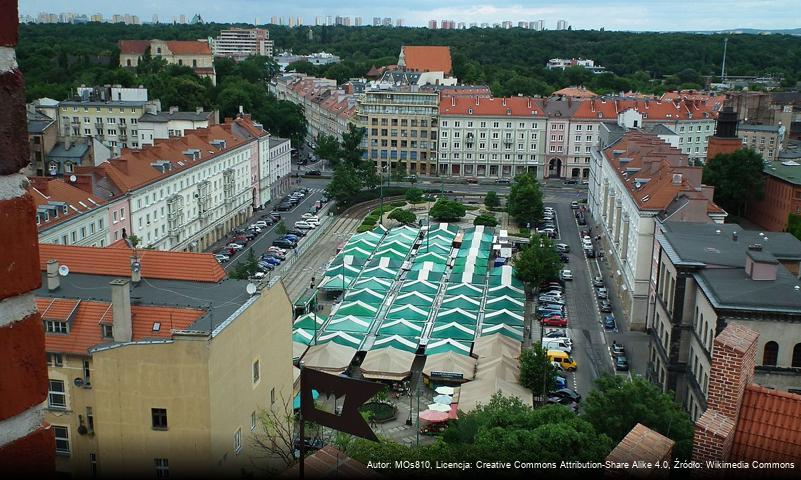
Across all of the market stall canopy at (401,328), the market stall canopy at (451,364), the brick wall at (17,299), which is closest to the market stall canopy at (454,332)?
the market stall canopy at (401,328)

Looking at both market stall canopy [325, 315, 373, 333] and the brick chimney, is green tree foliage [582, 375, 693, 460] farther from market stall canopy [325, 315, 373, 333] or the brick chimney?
market stall canopy [325, 315, 373, 333]

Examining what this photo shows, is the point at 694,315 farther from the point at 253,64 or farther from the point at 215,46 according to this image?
the point at 215,46

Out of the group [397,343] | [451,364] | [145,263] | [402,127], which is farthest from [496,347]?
[402,127]

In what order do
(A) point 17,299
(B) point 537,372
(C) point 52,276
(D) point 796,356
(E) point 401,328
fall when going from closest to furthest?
1. (A) point 17,299
2. (C) point 52,276
3. (D) point 796,356
4. (B) point 537,372
5. (E) point 401,328

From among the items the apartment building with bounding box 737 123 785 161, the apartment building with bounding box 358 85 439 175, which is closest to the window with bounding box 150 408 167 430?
the apartment building with bounding box 358 85 439 175

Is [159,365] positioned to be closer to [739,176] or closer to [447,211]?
[447,211]
